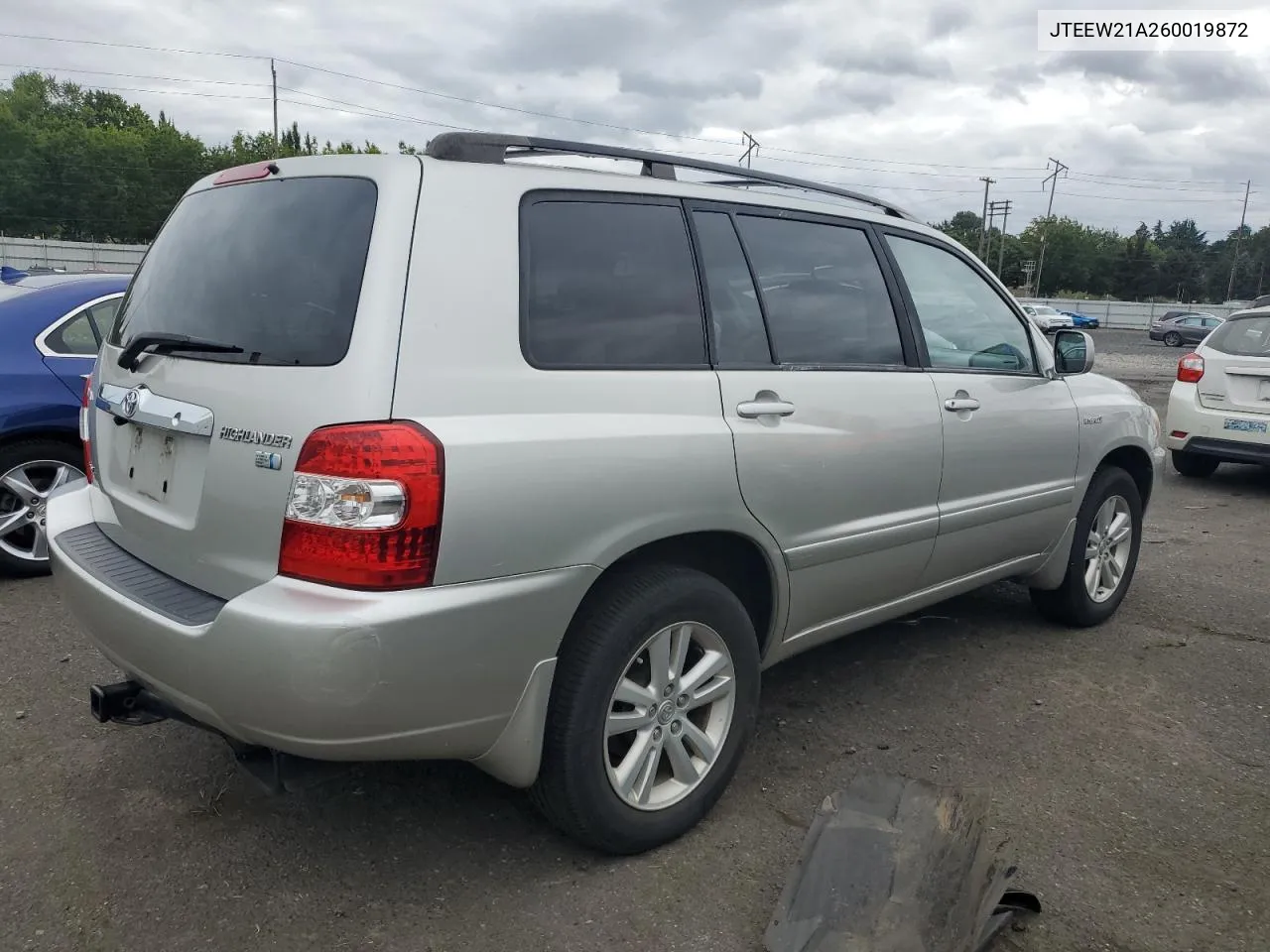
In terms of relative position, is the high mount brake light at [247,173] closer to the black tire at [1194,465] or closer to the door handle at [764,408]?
the door handle at [764,408]

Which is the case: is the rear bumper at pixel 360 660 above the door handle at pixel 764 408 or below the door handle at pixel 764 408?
below

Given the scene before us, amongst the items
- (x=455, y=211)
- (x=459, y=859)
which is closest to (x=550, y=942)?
(x=459, y=859)

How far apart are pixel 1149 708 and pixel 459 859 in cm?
275

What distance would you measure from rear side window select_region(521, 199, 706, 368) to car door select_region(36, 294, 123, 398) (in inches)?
129

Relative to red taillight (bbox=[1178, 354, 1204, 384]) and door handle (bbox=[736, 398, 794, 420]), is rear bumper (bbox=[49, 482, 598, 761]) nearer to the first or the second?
door handle (bbox=[736, 398, 794, 420])

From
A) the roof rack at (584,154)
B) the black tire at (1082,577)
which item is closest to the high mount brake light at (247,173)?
the roof rack at (584,154)

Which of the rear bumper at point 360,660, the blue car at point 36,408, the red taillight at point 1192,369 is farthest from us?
the red taillight at point 1192,369

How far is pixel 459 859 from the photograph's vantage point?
9.05 ft

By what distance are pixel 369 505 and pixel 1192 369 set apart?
28.2 ft

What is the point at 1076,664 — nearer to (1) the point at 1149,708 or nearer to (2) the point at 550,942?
(1) the point at 1149,708

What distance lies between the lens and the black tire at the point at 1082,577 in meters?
4.58

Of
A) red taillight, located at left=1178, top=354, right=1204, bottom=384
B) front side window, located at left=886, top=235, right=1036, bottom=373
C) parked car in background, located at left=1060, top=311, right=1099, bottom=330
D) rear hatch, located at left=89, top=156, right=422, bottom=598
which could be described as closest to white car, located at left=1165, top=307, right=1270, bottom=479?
red taillight, located at left=1178, top=354, right=1204, bottom=384

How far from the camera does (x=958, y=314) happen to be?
13.1ft

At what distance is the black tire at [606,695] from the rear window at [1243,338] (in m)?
7.43
